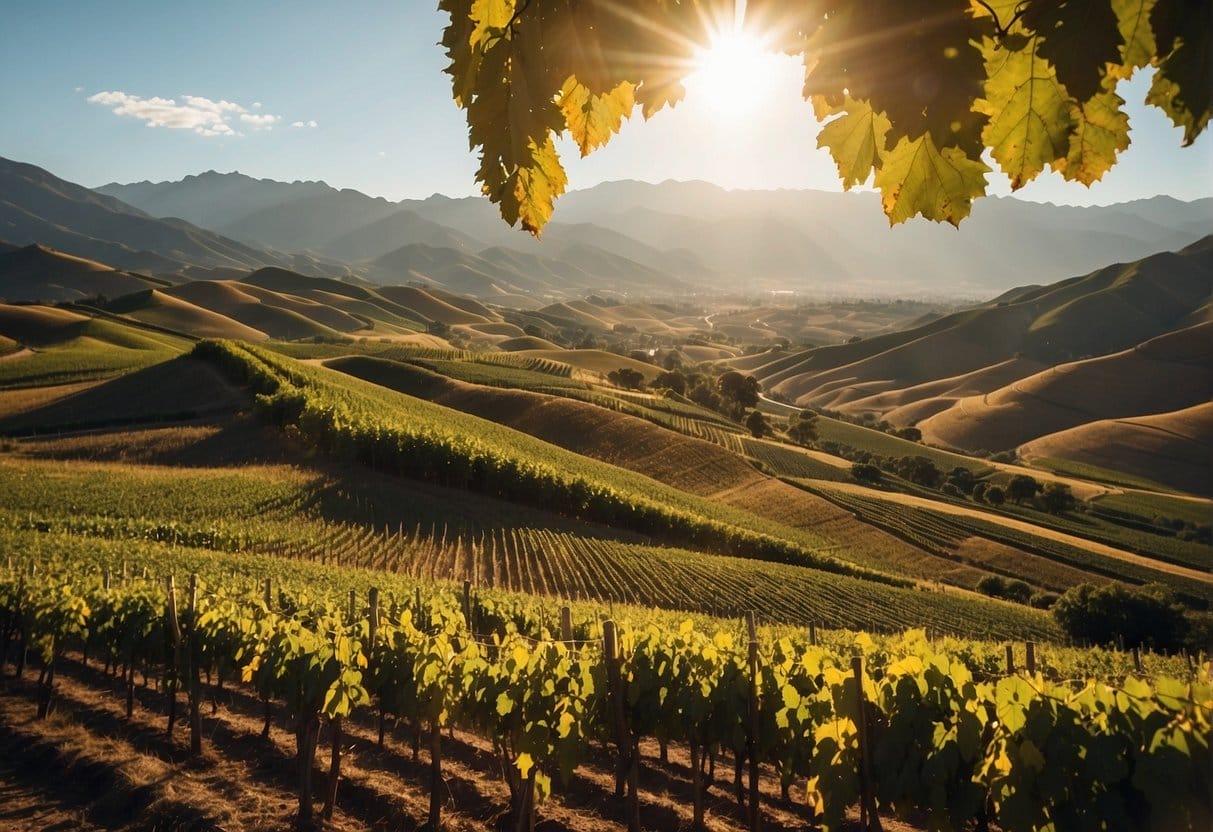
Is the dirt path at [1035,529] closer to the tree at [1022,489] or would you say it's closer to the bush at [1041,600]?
the tree at [1022,489]

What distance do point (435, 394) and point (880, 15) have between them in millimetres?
76212

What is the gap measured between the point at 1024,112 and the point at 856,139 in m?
0.42

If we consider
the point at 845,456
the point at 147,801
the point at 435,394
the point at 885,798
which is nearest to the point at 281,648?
the point at 147,801

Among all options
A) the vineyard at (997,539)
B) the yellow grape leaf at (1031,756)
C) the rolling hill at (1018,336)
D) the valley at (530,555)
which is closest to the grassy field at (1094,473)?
the valley at (530,555)

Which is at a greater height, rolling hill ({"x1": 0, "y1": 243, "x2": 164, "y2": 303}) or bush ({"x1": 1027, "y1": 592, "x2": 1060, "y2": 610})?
rolling hill ({"x1": 0, "y1": 243, "x2": 164, "y2": 303})

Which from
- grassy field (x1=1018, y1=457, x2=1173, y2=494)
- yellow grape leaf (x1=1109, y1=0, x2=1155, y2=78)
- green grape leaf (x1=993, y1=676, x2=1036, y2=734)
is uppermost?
yellow grape leaf (x1=1109, y1=0, x2=1155, y2=78)

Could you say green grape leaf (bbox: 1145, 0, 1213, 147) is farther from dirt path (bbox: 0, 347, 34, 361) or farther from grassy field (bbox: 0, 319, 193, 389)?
dirt path (bbox: 0, 347, 34, 361)

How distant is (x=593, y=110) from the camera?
2.23 metres

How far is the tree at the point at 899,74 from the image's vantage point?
1.38m

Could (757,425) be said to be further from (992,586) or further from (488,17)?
(488,17)

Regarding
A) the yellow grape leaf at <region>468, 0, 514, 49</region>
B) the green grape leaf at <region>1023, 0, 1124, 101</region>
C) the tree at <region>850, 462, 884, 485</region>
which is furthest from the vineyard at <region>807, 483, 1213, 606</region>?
the yellow grape leaf at <region>468, 0, 514, 49</region>

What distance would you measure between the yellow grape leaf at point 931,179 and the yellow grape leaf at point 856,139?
14cm

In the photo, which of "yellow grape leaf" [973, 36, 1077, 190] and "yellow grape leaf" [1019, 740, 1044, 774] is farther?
"yellow grape leaf" [1019, 740, 1044, 774]

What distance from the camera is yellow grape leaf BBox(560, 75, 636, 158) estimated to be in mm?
2195
